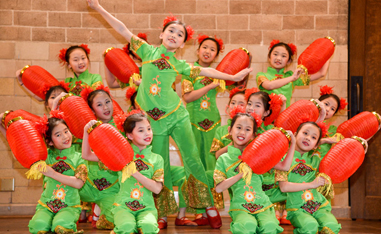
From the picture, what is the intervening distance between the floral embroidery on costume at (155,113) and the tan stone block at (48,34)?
1.78 m

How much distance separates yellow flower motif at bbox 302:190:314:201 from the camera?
10.2 feet


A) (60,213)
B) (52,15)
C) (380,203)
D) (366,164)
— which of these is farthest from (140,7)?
(380,203)

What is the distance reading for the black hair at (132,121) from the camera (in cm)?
299

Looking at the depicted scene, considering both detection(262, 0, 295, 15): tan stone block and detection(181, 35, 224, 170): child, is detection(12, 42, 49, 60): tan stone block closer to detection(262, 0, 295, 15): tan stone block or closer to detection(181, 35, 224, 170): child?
detection(181, 35, 224, 170): child

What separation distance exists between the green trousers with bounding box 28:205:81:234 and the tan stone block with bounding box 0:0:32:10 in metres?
2.39

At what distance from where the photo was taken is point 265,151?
9.05 feet

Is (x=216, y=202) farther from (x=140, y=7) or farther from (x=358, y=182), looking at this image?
(x=140, y=7)

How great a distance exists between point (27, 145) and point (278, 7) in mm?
2979

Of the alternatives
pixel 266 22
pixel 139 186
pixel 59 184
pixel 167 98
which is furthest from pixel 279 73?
pixel 59 184

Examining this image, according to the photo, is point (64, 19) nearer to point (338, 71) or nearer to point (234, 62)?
point (234, 62)

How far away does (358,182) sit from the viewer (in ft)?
15.0

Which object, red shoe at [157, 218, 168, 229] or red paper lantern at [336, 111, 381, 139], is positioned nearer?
red shoe at [157, 218, 168, 229]

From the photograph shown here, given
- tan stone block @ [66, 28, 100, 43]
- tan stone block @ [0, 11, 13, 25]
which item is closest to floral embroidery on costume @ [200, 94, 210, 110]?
tan stone block @ [66, 28, 100, 43]

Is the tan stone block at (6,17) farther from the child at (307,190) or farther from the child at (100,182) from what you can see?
the child at (307,190)
